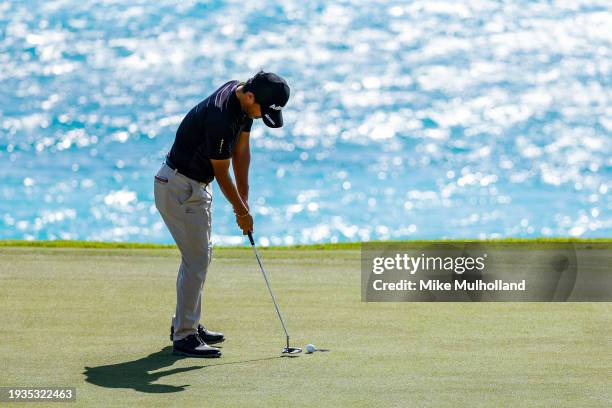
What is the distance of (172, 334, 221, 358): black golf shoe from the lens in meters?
6.95

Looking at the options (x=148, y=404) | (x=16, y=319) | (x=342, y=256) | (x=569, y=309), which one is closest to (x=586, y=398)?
(x=148, y=404)

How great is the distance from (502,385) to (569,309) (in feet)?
10.0

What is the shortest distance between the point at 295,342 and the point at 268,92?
1643mm

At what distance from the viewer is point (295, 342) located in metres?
7.39

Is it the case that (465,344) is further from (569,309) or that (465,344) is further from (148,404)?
(148,404)

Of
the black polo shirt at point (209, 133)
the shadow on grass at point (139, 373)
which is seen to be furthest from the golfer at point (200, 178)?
the shadow on grass at point (139, 373)

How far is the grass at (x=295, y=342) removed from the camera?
585 cm

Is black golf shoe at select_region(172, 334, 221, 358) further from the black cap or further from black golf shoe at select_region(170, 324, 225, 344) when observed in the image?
the black cap

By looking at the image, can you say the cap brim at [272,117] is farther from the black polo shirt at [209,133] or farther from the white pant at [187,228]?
the white pant at [187,228]

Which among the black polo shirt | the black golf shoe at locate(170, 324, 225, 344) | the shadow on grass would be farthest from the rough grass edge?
the shadow on grass

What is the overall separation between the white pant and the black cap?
681 millimetres

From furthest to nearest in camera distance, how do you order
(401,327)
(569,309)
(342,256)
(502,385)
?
(342,256)
(569,309)
(401,327)
(502,385)

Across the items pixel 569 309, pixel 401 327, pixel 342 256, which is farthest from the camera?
pixel 342 256

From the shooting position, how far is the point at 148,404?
218 inches
